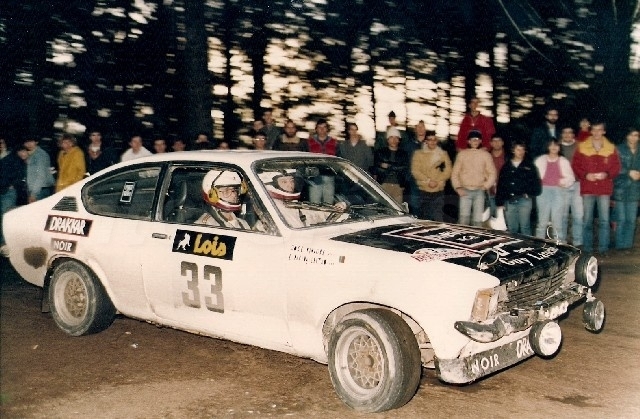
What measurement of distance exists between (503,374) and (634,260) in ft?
17.4

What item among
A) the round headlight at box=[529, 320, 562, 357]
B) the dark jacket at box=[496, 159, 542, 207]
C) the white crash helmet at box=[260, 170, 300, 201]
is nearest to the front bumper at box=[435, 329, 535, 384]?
the round headlight at box=[529, 320, 562, 357]

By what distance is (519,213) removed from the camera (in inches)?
390

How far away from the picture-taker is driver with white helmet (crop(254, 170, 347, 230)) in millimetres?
5410

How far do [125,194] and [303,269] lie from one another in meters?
2.02

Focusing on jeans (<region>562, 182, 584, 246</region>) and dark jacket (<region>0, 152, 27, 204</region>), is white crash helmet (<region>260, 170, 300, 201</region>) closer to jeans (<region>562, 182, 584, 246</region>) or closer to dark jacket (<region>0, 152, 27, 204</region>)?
jeans (<region>562, 182, 584, 246</region>)

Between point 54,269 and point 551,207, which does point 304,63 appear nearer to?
point 551,207

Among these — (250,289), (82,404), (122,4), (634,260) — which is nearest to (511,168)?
(634,260)

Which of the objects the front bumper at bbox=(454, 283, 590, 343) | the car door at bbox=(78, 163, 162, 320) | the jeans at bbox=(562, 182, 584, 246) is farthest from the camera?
the jeans at bbox=(562, 182, 584, 246)

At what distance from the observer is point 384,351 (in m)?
4.38

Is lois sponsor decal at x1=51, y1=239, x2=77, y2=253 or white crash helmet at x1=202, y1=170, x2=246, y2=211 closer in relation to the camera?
white crash helmet at x1=202, y1=170, x2=246, y2=211

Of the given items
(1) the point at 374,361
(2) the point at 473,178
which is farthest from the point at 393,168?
(1) the point at 374,361

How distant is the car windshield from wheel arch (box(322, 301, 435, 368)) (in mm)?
717

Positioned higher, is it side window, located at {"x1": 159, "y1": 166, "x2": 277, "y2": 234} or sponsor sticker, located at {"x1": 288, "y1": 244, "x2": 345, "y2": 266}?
side window, located at {"x1": 159, "y1": 166, "x2": 277, "y2": 234}

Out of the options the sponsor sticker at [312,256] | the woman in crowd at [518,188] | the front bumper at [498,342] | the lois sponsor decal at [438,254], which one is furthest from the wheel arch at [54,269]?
the woman in crowd at [518,188]
